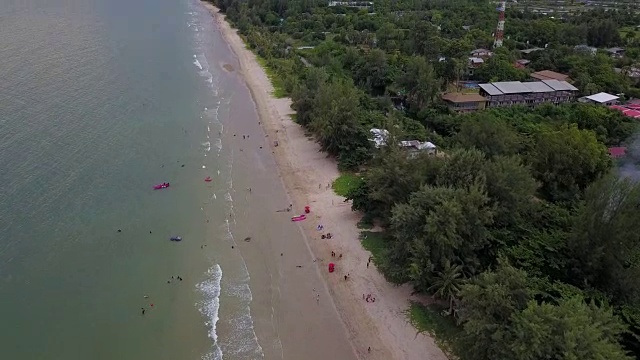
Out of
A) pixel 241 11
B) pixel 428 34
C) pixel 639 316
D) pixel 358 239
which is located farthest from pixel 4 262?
pixel 241 11

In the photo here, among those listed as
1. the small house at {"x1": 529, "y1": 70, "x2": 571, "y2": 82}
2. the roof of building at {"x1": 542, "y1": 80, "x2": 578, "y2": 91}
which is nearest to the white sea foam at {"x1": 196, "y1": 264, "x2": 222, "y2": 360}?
the roof of building at {"x1": 542, "y1": 80, "x2": 578, "y2": 91}

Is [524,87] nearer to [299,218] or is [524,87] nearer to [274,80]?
[274,80]

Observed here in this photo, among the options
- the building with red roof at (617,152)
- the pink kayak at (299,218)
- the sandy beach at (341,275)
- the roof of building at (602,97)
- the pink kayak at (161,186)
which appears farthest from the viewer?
the roof of building at (602,97)

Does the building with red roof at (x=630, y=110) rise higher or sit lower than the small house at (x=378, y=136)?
lower

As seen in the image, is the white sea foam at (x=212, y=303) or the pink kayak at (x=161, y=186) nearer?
the white sea foam at (x=212, y=303)

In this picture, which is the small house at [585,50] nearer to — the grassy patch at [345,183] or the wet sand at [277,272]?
the grassy patch at [345,183]

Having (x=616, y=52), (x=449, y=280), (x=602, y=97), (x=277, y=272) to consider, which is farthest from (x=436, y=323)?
(x=616, y=52)

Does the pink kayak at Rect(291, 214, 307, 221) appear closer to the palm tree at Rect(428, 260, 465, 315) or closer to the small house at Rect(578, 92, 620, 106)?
the palm tree at Rect(428, 260, 465, 315)

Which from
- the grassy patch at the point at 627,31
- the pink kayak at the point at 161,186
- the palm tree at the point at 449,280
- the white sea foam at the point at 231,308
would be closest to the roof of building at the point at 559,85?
the grassy patch at the point at 627,31
